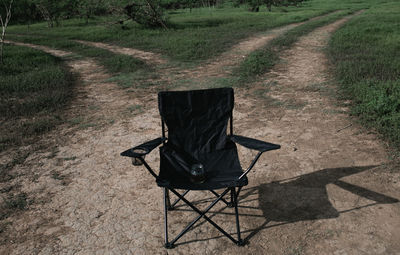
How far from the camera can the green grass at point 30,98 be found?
5414 millimetres

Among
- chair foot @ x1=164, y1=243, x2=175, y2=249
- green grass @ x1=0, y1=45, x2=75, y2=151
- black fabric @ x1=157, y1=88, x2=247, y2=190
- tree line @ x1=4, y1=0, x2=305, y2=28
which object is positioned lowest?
chair foot @ x1=164, y1=243, x2=175, y2=249

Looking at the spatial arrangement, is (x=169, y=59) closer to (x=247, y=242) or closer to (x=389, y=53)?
(x=389, y=53)

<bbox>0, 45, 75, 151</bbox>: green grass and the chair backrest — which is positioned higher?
the chair backrest

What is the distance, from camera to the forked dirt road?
2801mm

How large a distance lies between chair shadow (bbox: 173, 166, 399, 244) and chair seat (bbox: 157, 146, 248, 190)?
1.48 ft

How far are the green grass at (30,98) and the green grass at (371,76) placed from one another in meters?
5.51

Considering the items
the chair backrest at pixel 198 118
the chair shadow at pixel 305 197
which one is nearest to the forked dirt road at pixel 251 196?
the chair shadow at pixel 305 197

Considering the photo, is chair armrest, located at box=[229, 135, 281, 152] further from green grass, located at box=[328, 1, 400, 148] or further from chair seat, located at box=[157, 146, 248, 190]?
green grass, located at box=[328, 1, 400, 148]

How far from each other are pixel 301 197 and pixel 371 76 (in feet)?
17.7

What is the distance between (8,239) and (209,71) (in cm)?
701

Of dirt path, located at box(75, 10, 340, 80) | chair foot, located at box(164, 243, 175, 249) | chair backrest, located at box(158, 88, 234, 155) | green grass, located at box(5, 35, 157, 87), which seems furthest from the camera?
dirt path, located at box(75, 10, 340, 80)

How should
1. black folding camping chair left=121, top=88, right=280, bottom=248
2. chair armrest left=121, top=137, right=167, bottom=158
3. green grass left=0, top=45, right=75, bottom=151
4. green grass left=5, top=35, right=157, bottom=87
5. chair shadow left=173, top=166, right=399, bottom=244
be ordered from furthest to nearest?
green grass left=5, top=35, right=157, bottom=87, green grass left=0, top=45, right=75, bottom=151, black folding camping chair left=121, top=88, right=280, bottom=248, chair shadow left=173, top=166, right=399, bottom=244, chair armrest left=121, top=137, right=167, bottom=158

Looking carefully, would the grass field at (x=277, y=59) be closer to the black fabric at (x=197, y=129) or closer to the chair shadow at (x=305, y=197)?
the chair shadow at (x=305, y=197)

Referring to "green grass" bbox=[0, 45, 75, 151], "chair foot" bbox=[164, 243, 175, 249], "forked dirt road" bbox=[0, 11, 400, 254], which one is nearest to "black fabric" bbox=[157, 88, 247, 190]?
"forked dirt road" bbox=[0, 11, 400, 254]
